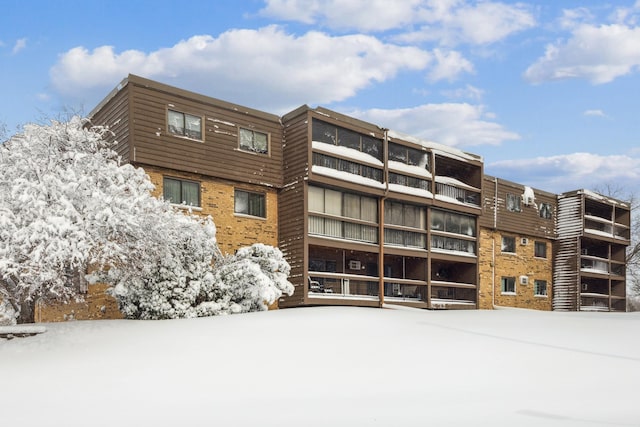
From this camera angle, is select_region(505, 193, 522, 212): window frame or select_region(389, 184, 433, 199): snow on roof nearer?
select_region(389, 184, 433, 199): snow on roof

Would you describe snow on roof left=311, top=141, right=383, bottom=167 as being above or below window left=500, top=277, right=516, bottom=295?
above

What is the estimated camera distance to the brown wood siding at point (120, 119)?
2186 cm

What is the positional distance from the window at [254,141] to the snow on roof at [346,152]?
2.09 meters

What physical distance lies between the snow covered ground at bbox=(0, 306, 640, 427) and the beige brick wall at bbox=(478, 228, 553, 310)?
16296 mm

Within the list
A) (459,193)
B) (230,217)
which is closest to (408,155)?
(459,193)

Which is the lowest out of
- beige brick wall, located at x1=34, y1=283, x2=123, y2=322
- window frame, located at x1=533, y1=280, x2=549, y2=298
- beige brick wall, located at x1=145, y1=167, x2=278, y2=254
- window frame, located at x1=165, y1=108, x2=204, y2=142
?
window frame, located at x1=533, y1=280, x2=549, y2=298

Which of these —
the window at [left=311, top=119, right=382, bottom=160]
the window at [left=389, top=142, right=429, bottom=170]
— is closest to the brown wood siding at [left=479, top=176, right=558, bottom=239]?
the window at [left=389, top=142, right=429, bottom=170]

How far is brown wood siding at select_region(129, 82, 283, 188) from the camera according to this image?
21906 mm

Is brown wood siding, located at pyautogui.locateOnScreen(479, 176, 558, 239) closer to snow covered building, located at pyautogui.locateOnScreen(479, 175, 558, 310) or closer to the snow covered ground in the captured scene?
snow covered building, located at pyautogui.locateOnScreen(479, 175, 558, 310)

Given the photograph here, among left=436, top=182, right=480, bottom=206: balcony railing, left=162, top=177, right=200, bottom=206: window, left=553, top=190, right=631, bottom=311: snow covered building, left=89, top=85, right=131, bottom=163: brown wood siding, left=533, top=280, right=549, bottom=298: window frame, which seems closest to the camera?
left=89, top=85, right=131, bottom=163: brown wood siding

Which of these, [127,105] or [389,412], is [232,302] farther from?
[389,412]

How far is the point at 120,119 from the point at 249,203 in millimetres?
6066

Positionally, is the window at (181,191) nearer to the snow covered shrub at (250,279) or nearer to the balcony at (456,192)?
the snow covered shrub at (250,279)

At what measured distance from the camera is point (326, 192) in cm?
2573
